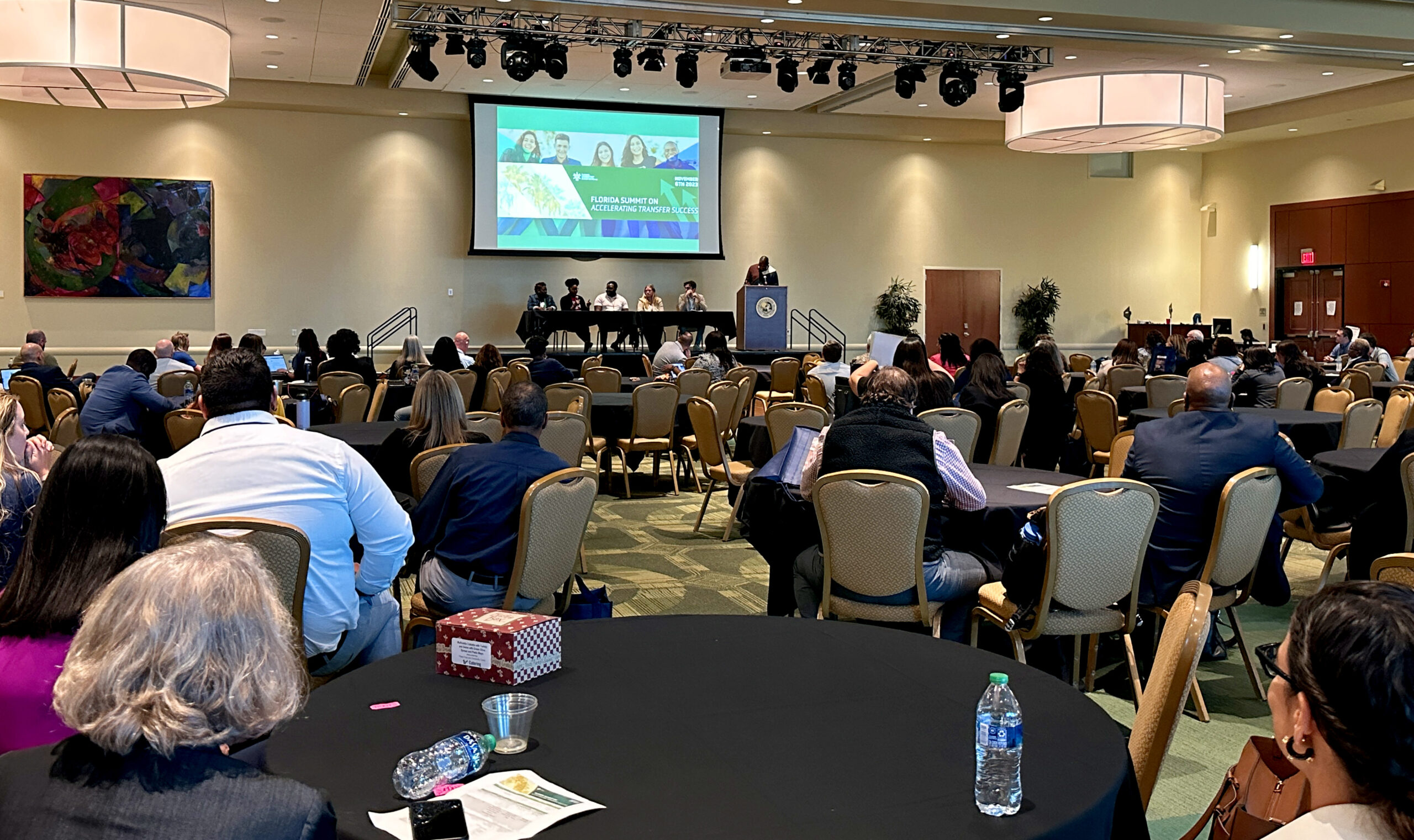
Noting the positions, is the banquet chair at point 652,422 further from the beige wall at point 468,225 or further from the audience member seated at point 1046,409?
the beige wall at point 468,225

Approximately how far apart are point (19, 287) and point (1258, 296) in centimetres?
1977

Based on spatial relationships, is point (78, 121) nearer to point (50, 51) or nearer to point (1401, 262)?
point (50, 51)

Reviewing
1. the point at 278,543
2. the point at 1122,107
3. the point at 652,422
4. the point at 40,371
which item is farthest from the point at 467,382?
the point at 278,543

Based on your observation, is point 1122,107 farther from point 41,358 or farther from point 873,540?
point 41,358

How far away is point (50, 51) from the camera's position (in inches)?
367

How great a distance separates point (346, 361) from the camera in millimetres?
10797

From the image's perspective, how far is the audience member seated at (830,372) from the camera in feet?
34.1

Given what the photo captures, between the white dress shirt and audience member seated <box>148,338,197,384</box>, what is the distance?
8214 mm

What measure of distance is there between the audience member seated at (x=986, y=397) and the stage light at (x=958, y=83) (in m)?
6.94

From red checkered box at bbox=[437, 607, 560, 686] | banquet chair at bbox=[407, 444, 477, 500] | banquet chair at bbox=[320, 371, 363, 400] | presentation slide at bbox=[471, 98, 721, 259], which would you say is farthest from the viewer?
presentation slide at bbox=[471, 98, 721, 259]

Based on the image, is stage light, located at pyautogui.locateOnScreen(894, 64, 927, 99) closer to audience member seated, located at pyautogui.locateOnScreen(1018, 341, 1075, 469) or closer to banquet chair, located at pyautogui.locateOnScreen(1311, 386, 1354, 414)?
audience member seated, located at pyautogui.locateOnScreen(1018, 341, 1075, 469)

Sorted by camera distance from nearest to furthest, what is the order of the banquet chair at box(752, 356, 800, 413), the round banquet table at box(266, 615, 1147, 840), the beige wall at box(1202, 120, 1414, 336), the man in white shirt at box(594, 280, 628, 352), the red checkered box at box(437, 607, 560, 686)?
the round banquet table at box(266, 615, 1147, 840), the red checkered box at box(437, 607, 560, 686), the banquet chair at box(752, 356, 800, 413), the man in white shirt at box(594, 280, 628, 352), the beige wall at box(1202, 120, 1414, 336)

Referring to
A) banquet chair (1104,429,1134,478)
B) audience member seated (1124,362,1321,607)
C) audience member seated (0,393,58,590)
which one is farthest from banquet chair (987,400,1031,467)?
audience member seated (0,393,58,590)

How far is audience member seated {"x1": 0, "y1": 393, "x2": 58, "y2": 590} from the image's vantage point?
3.29m
